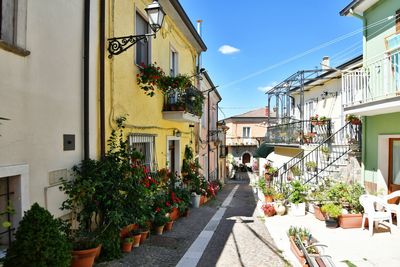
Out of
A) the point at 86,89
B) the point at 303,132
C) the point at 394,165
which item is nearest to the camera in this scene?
the point at 86,89

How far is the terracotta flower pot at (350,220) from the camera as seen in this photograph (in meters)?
7.81

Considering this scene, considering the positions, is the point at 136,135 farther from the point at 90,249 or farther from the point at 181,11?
the point at 181,11

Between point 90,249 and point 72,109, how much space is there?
2486 millimetres

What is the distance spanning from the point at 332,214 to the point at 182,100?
5.79 meters

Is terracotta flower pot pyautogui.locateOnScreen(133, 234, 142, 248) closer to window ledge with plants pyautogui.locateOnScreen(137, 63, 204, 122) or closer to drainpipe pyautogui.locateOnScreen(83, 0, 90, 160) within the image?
drainpipe pyautogui.locateOnScreen(83, 0, 90, 160)

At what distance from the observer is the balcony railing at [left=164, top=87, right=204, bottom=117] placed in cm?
1023

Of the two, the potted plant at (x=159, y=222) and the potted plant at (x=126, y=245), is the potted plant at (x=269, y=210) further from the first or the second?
the potted plant at (x=126, y=245)

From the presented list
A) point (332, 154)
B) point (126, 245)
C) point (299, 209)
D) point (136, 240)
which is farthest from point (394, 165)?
point (126, 245)

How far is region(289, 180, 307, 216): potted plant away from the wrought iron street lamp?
21.6 ft

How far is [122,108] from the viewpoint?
7398 millimetres

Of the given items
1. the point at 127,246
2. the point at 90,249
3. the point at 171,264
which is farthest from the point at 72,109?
the point at 171,264

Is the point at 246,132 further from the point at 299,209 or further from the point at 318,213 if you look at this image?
the point at 318,213

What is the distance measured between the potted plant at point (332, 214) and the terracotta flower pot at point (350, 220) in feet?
0.48

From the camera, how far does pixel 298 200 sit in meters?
9.59
